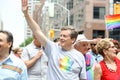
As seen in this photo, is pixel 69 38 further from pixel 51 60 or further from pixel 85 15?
pixel 85 15

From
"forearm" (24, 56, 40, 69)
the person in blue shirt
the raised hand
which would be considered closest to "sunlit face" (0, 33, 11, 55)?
the person in blue shirt

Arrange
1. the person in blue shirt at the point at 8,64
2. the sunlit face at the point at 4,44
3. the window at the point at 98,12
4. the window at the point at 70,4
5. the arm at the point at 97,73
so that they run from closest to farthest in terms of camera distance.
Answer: the person in blue shirt at the point at 8,64, the sunlit face at the point at 4,44, the arm at the point at 97,73, the window at the point at 98,12, the window at the point at 70,4

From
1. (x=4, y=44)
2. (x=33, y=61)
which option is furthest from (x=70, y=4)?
(x=4, y=44)

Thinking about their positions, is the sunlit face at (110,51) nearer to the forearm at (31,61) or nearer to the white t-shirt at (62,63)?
the white t-shirt at (62,63)

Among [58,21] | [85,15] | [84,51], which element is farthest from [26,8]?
[58,21]

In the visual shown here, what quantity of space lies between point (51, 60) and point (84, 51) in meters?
1.19

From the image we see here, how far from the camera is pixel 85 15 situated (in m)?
71.2

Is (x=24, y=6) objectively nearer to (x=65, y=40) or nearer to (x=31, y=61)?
(x=65, y=40)

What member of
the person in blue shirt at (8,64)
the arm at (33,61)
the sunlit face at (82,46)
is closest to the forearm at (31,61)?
the arm at (33,61)

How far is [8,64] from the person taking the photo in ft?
21.5

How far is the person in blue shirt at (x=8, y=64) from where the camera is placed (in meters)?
6.48

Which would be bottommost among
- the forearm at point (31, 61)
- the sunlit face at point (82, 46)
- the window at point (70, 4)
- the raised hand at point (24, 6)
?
the window at point (70, 4)

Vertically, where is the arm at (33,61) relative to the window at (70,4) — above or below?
above

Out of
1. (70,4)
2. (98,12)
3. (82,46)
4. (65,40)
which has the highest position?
(65,40)
